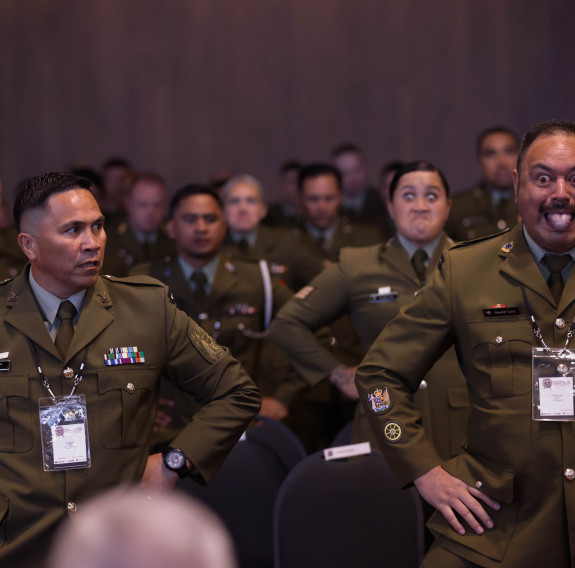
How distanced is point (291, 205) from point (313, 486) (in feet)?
16.5

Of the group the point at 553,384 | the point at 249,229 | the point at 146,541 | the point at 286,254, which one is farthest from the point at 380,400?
the point at 249,229

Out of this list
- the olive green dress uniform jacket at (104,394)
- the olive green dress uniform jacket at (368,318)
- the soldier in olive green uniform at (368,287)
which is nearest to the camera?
the olive green dress uniform jacket at (104,394)

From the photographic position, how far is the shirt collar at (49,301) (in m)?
2.82

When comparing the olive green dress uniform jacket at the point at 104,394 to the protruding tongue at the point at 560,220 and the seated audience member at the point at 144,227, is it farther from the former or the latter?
the seated audience member at the point at 144,227

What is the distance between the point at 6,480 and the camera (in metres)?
2.62

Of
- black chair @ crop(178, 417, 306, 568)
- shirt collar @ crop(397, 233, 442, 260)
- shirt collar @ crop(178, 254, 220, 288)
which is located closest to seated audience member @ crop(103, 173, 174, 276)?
shirt collar @ crop(178, 254, 220, 288)

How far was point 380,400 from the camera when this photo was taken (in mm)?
2598

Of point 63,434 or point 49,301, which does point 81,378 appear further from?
point 49,301

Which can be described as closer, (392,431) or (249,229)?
(392,431)

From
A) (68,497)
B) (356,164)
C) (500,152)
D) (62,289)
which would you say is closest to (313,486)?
(68,497)

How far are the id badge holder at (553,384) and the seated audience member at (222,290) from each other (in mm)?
2138

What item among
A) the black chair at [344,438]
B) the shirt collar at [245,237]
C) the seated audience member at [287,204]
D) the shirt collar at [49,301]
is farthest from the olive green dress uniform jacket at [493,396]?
the seated audience member at [287,204]

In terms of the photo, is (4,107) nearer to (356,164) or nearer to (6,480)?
(356,164)

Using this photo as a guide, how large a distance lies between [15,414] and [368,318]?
5.31ft
